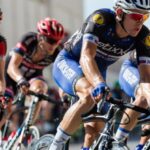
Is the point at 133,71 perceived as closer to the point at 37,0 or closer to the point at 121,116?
the point at 121,116

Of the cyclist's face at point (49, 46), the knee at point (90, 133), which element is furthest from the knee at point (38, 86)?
the knee at point (90, 133)

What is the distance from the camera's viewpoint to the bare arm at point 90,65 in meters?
6.99

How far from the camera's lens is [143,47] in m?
7.93

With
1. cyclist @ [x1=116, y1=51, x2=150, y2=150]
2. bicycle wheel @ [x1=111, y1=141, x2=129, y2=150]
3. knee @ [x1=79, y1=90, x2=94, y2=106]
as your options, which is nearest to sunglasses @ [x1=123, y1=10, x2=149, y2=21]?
knee @ [x1=79, y1=90, x2=94, y2=106]

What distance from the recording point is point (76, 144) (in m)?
17.9

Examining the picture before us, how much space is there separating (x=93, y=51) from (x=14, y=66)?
309 centimetres

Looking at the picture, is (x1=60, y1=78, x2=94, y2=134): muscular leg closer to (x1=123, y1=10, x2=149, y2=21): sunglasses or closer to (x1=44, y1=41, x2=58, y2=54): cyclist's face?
(x1=123, y1=10, x2=149, y2=21): sunglasses

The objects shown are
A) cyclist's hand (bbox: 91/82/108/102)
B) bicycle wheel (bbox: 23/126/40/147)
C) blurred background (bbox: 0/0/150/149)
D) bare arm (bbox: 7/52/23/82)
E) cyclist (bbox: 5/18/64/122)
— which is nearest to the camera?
cyclist's hand (bbox: 91/82/108/102)

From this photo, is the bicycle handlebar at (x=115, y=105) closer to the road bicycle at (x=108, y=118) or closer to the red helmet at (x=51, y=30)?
→ the road bicycle at (x=108, y=118)

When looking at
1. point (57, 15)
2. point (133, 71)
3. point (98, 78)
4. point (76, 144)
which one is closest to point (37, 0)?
point (57, 15)

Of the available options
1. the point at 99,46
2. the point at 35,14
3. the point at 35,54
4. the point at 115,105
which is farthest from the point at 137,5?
the point at 35,14

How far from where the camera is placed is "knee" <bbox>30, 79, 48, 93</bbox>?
10297 mm

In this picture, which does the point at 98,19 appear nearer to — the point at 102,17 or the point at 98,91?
the point at 102,17

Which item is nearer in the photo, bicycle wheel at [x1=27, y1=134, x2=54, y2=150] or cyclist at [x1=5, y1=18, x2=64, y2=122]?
bicycle wheel at [x1=27, y1=134, x2=54, y2=150]
